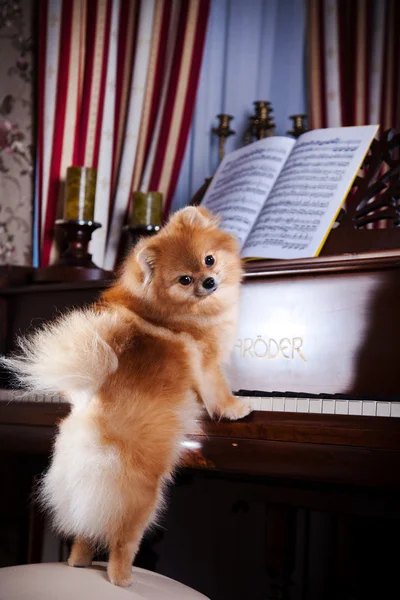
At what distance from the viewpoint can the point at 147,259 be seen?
112 centimetres

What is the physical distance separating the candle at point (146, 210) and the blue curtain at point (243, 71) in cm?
41

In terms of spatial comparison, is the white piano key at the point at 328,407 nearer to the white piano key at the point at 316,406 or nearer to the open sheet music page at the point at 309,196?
the white piano key at the point at 316,406

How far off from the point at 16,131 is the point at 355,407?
5.78 feet

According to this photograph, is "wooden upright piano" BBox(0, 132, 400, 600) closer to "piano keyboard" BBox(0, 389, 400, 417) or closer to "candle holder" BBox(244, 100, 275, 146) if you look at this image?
"piano keyboard" BBox(0, 389, 400, 417)

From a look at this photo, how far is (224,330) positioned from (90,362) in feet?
0.81

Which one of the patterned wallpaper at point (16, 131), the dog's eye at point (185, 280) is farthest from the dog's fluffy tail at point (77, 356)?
the patterned wallpaper at point (16, 131)

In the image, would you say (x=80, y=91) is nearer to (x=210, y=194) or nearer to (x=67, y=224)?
(x=67, y=224)

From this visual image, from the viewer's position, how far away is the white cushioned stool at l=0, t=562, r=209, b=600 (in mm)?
1060

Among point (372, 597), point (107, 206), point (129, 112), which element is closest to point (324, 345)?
point (372, 597)

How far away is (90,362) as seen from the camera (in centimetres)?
106

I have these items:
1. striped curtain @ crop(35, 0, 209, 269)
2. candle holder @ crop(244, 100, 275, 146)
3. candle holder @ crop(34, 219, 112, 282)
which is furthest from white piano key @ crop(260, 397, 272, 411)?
candle holder @ crop(244, 100, 275, 146)

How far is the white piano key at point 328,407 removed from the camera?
121cm

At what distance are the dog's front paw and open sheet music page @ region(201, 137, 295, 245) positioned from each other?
1.96 feet

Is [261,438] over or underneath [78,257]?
underneath
